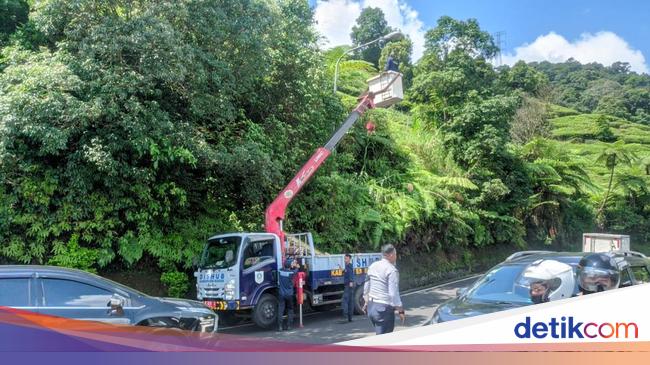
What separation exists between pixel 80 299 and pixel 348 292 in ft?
23.3

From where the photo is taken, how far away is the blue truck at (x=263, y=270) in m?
11.6

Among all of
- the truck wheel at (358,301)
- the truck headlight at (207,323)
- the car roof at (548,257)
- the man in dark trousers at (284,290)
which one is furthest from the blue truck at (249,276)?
the car roof at (548,257)

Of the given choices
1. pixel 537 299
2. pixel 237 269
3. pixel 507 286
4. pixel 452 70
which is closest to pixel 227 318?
pixel 237 269

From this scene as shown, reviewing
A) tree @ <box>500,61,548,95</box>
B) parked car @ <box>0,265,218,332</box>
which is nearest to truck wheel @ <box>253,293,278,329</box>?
parked car @ <box>0,265,218,332</box>

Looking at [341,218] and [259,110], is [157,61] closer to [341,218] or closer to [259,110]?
[259,110]

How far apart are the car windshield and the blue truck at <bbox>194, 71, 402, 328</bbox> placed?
6038 millimetres

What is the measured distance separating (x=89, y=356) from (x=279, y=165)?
10.8 m

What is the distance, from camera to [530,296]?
598 centimetres

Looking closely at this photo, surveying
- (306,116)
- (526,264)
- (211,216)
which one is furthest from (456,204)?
(526,264)

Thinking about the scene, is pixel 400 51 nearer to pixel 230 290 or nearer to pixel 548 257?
pixel 230 290

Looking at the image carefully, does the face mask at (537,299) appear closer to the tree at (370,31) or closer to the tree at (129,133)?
the tree at (129,133)

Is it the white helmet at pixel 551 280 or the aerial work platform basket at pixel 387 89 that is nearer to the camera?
the white helmet at pixel 551 280

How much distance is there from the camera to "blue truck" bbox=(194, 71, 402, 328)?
38.0 ft

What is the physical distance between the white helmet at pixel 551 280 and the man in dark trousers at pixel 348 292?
23.0 feet
